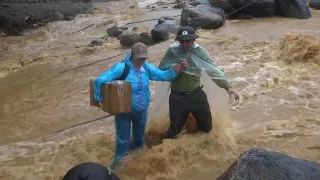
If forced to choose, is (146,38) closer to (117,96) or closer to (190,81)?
(190,81)

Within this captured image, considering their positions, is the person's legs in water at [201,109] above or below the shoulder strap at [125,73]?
below

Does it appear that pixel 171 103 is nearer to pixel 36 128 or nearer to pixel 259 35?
pixel 36 128

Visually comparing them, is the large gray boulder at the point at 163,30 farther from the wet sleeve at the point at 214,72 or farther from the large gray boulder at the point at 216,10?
the wet sleeve at the point at 214,72

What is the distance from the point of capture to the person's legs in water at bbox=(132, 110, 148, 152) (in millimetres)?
4746

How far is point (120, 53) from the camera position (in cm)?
1244

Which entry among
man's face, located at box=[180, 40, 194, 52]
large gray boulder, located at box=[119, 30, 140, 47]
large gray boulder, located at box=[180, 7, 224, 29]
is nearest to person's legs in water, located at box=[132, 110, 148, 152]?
man's face, located at box=[180, 40, 194, 52]

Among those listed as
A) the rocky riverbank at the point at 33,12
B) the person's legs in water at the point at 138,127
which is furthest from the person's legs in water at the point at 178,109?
the rocky riverbank at the point at 33,12

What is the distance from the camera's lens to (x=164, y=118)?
220 inches

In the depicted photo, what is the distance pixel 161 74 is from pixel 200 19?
9.94m

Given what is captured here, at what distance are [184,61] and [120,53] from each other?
793 cm

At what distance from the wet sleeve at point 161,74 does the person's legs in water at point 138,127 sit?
0.44m

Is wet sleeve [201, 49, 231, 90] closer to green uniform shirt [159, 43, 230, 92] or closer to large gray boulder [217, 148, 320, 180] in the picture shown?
green uniform shirt [159, 43, 230, 92]

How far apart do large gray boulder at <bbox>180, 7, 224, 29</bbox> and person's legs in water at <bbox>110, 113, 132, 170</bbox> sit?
987cm

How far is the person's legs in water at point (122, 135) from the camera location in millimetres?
4707
